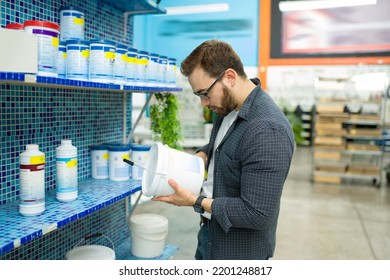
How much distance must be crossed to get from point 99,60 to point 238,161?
86 cm

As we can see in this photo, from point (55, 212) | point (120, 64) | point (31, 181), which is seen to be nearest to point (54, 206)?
point (55, 212)

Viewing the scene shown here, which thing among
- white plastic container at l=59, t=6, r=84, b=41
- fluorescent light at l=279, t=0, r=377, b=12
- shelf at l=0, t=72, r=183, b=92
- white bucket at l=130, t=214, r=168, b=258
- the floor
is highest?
fluorescent light at l=279, t=0, r=377, b=12

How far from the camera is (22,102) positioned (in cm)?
193

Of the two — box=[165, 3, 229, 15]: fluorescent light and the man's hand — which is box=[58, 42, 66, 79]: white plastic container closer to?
the man's hand

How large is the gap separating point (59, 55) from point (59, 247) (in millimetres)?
1272

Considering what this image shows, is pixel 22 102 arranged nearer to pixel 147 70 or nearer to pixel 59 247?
pixel 147 70

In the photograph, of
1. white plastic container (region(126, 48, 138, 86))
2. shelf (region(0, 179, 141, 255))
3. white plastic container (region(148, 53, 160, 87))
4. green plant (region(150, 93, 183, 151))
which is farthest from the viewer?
green plant (region(150, 93, 183, 151))

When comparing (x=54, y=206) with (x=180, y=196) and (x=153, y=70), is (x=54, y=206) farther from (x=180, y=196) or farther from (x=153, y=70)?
(x=153, y=70)

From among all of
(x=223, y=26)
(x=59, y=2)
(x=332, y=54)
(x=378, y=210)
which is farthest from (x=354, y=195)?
(x=59, y=2)

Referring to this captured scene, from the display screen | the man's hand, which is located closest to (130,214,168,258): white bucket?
the man's hand

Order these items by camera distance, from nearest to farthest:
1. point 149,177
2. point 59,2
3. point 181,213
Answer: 1. point 149,177
2. point 59,2
3. point 181,213

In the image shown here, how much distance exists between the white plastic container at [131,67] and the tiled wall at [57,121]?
0.44 m

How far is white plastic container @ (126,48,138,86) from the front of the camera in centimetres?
212

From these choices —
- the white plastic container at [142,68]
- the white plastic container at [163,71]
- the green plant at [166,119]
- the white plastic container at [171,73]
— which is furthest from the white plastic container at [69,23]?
the green plant at [166,119]
